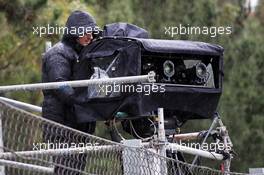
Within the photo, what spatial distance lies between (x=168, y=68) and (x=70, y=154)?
1274 millimetres

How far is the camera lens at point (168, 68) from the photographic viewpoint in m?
7.37

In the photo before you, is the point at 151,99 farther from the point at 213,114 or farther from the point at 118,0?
the point at 118,0

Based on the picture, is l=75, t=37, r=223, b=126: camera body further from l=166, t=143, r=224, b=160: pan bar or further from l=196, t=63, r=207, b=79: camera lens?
l=166, t=143, r=224, b=160: pan bar

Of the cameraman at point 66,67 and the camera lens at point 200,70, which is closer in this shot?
the cameraman at point 66,67

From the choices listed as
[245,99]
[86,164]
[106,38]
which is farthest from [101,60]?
[245,99]

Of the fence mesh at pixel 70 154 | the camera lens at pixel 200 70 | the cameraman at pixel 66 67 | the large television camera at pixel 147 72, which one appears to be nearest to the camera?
the fence mesh at pixel 70 154

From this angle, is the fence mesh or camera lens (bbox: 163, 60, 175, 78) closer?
the fence mesh

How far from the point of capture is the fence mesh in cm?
608

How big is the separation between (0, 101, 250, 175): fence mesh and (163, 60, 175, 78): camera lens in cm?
76

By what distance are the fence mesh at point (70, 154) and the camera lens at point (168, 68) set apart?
76 cm

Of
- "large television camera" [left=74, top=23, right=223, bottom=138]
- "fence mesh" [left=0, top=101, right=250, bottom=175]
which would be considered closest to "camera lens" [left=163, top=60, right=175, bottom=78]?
"large television camera" [left=74, top=23, right=223, bottom=138]

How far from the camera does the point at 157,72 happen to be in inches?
288

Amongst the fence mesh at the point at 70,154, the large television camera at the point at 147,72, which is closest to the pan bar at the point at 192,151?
the large television camera at the point at 147,72

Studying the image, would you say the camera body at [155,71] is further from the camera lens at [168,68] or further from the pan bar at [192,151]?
the pan bar at [192,151]
